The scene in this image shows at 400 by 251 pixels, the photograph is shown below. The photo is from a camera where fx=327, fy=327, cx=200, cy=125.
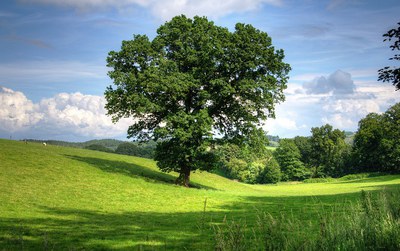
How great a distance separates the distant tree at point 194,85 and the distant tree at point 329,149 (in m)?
95.1

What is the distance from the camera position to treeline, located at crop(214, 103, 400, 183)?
339 feet

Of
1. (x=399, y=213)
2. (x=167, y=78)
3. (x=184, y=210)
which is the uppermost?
(x=167, y=78)

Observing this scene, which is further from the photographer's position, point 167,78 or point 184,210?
point 167,78

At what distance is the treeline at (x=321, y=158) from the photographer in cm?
10344

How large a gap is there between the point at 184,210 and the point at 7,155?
26711mm

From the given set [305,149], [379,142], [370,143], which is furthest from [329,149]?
[379,142]

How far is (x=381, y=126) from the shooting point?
102m

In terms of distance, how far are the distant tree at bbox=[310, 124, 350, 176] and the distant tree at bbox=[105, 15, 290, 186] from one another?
312 ft

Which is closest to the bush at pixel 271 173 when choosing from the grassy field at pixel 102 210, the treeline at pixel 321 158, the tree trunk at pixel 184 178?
the treeline at pixel 321 158

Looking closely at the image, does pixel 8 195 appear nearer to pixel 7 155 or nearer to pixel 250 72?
pixel 7 155

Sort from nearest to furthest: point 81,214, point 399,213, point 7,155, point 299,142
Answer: point 399,213 → point 81,214 → point 7,155 → point 299,142

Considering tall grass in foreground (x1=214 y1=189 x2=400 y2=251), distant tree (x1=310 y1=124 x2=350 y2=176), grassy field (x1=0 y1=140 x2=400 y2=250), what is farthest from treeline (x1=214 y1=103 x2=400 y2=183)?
tall grass in foreground (x1=214 y1=189 x2=400 y2=251)

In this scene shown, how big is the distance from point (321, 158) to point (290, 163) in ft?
45.1

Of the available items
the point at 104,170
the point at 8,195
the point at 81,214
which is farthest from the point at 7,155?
the point at 81,214
